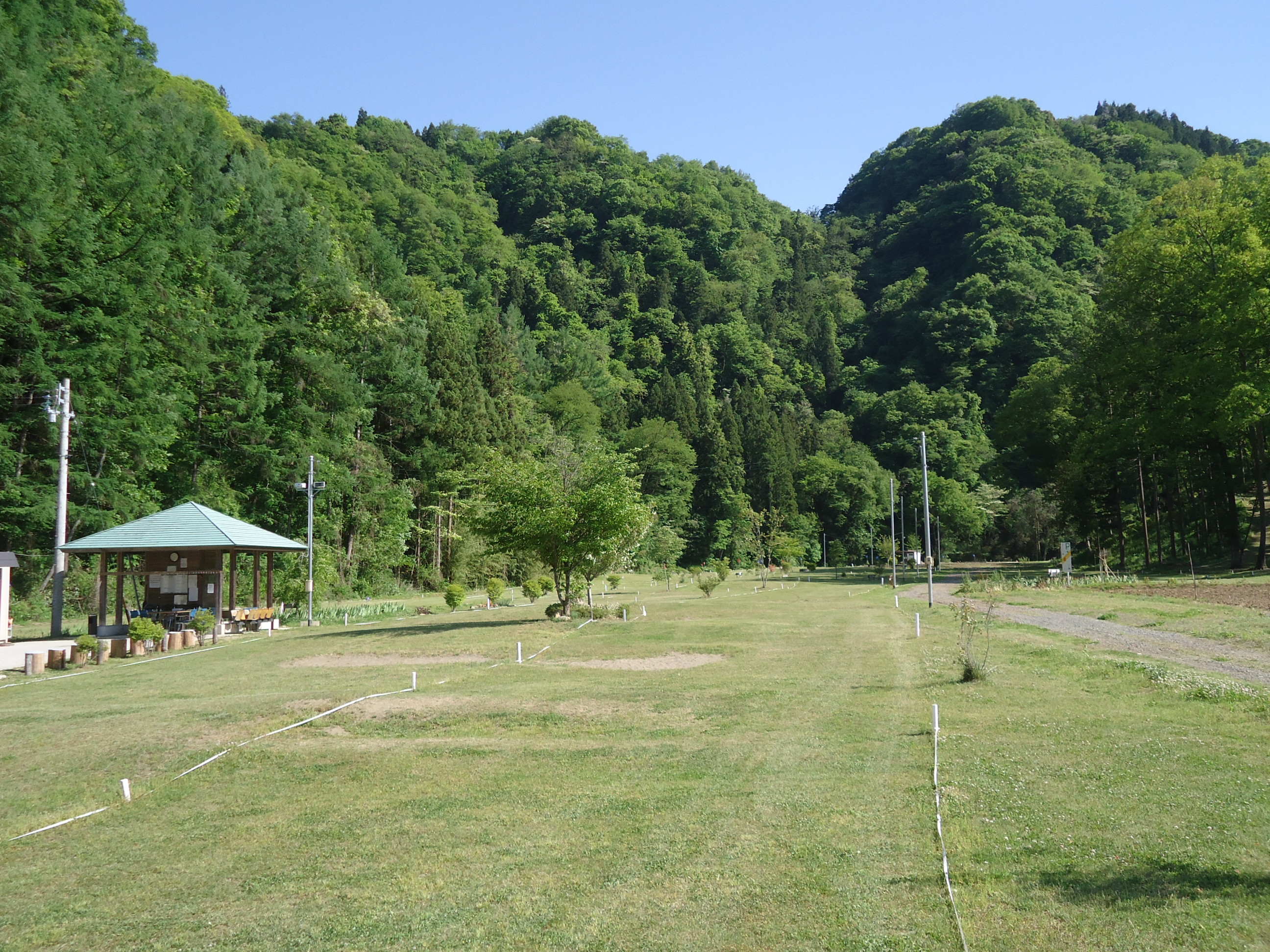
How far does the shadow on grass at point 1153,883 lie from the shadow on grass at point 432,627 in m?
23.0

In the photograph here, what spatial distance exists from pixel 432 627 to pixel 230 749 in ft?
59.0

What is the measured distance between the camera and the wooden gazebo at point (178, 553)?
2706 centimetres

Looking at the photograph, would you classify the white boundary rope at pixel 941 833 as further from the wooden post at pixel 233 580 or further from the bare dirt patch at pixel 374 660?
the wooden post at pixel 233 580

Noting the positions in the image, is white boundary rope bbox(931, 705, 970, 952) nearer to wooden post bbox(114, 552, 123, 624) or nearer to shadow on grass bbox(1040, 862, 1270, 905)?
shadow on grass bbox(1040, 862, 1270, 905)

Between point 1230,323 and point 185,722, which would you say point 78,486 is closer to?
point 185,722

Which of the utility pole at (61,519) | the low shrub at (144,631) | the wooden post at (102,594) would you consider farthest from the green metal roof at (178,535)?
the low shrub at (144,631)

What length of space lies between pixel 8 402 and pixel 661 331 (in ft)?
316

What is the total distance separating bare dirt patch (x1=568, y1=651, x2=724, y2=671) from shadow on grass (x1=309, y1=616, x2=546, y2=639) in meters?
8.98

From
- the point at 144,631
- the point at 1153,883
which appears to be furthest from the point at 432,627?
the point at 1153,883

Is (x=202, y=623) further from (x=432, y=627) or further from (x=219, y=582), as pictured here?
(x=432, y=627)

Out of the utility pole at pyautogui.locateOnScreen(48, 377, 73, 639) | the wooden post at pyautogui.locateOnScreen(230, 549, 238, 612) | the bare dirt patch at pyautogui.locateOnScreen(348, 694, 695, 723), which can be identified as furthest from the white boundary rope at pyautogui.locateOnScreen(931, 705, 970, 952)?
the utility pole at pyautogui.locateOnScreen(48, 377, 73, 639)

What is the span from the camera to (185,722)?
13.4 metres

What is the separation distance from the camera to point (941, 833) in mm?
7496

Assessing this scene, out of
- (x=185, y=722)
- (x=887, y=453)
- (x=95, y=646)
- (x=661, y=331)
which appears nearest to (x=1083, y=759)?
(x=185, y=722)
